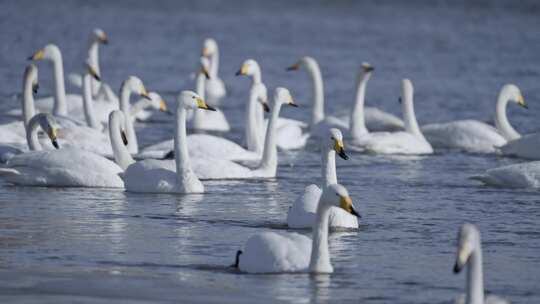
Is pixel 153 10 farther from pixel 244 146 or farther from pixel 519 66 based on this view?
pixel 244 146

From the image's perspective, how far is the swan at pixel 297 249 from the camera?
10781 mm

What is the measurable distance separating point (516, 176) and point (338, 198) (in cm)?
589

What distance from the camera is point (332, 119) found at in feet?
72.9

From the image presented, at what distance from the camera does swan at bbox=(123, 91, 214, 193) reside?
1544 centimetres

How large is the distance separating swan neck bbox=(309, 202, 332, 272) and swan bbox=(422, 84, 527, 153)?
9.80 metres

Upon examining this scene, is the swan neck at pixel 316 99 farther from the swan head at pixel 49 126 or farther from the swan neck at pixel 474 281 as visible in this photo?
the swan neck at pixel 474 281

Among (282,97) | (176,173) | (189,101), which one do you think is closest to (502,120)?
(282,97)

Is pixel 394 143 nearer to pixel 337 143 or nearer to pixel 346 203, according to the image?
pixel 337 143

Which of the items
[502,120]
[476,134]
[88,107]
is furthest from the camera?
[502,120]

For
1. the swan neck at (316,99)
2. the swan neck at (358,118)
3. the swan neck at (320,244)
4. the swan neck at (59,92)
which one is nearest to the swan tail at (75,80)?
the swan neck at (59,92)

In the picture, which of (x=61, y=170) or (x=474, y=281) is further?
(x=61, y=170)

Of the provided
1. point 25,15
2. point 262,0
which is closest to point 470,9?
point 262,0

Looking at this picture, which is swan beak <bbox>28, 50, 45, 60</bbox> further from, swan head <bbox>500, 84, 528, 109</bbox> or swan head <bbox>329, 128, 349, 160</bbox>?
swan head <bbox>329, 128, 349, 160</bbox>

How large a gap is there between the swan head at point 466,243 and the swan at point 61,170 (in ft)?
23.6
